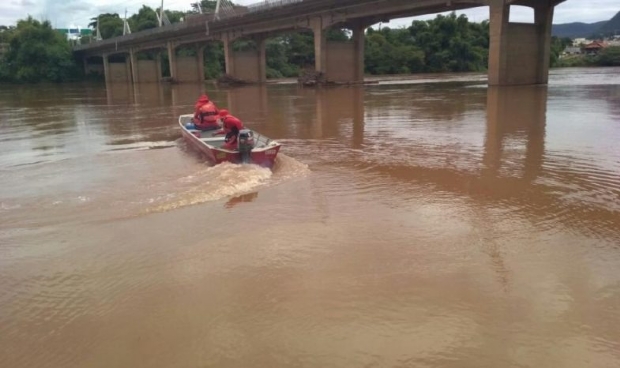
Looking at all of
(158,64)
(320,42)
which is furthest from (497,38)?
(158,64)

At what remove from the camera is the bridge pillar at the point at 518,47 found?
113 ft

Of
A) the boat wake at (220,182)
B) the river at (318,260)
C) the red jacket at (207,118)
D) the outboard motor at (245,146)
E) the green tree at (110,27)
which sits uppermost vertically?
the green tree at (110,27)

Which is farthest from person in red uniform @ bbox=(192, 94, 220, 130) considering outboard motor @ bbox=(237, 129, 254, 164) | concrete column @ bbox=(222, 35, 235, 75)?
concrete column @ bbox=(222, 35, 235, 75)

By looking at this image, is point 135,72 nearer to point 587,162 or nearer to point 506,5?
point 506,5

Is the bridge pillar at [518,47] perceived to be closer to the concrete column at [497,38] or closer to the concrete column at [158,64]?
the concrete column at [497,38]

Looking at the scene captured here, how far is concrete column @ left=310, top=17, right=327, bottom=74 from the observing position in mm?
48969

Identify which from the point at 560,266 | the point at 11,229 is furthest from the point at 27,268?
the point at 560,266

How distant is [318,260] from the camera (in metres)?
6.14

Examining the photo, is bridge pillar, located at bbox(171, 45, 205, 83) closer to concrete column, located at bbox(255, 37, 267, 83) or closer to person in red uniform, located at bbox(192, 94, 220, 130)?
concrete column, located at bbox(255, 37, 267, 83)

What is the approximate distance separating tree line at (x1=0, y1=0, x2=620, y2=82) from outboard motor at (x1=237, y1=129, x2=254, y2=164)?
7277cm

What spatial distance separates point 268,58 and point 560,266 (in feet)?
283

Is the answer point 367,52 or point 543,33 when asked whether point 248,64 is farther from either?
point 543,33

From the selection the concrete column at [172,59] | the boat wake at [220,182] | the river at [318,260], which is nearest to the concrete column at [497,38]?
the river at [318,260]

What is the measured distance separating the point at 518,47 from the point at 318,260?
34962mm
